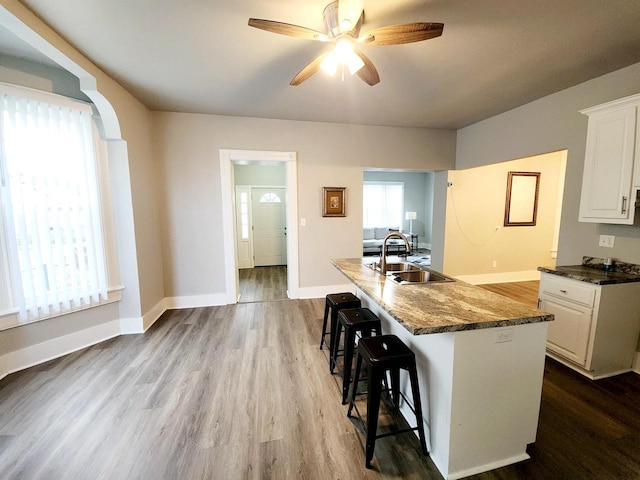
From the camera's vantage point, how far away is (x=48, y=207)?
2.36 m

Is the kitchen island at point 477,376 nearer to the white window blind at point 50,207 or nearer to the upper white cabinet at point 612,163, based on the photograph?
the upper white cabinet at point 612,163

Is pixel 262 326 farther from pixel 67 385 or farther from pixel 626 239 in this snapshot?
pixel 626 239

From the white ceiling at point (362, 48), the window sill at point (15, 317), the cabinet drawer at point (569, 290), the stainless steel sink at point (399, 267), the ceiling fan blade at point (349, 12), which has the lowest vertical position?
the window sill at point (15, 317)

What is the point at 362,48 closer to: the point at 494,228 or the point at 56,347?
the point at 56,347

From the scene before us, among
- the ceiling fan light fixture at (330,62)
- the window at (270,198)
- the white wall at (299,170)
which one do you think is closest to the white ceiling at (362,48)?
the ceiling fan light fixture at (330,62)

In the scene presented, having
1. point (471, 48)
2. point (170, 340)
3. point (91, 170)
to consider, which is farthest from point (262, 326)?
point (471, 48)

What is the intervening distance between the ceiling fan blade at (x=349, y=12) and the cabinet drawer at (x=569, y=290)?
8.74 ft

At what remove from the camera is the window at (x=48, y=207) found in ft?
7.18

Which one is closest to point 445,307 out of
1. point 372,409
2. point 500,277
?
point 372,409

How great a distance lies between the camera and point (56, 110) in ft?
7.88

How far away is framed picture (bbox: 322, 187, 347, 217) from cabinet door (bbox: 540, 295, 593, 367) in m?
2.63

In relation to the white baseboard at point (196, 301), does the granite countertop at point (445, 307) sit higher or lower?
higher

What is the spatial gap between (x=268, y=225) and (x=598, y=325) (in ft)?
18.5

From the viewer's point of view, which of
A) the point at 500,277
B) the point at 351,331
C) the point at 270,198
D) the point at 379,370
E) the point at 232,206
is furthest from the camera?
the point at 270,198
